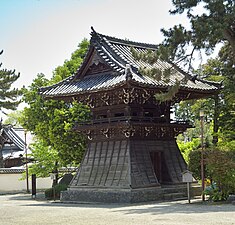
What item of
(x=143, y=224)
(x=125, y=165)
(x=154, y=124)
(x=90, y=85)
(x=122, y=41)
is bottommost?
(x=143, y=224)

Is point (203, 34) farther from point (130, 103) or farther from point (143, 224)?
point (143, 224)

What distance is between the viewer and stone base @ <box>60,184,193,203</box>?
22312mm

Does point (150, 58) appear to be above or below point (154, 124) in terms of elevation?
above

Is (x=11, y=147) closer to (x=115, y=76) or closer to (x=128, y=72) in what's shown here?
(x=115, y=76)

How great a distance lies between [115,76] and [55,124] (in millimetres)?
7959

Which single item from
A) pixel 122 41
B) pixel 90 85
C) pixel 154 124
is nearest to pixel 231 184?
pixel 154 124

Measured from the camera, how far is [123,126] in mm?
23172

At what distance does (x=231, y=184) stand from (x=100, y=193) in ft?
21.4

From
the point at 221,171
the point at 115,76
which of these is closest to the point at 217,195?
the point at 221,171

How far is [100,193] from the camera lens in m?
23.5

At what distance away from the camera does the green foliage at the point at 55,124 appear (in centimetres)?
3016

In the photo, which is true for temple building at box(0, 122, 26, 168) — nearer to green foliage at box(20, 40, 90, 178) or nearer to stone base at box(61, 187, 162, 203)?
green foliage at box(20, 40, 90, 178)

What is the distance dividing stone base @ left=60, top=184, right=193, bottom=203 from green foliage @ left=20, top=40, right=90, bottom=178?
15.8 ft

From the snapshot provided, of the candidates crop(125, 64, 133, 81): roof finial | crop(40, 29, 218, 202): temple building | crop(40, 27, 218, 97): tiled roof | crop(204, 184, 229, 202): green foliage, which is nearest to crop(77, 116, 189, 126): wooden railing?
crop(40, 29, 218, 202): temple building
